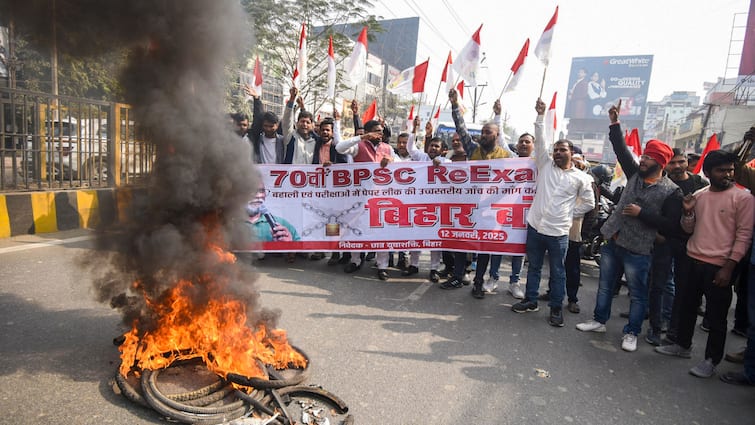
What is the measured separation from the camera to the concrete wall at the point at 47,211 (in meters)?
6.65

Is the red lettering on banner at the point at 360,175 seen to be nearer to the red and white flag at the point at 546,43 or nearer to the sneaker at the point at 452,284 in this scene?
the sneaker at the point at 452,284

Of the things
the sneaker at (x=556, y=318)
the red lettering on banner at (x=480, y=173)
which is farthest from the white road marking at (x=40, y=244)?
the sneaker at (x=556, y=318)

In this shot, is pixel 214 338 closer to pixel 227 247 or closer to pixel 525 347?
pixel 227 247

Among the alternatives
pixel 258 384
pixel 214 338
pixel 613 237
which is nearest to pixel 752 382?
pixel 613 237

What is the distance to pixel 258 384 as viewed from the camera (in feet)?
9.42

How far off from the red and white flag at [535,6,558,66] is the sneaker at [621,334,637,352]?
12.5 feet

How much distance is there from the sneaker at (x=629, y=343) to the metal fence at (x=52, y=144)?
6155 millimetres

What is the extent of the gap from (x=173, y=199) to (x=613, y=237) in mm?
4158

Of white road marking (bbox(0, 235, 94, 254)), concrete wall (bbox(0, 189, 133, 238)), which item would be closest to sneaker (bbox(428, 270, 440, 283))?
concrete wall (bbox(0, 189, 133, 238))

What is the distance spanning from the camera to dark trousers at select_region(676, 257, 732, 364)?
3982 millimetres

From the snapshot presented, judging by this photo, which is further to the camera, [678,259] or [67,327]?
[678,259]

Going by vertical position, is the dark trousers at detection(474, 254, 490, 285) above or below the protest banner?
below

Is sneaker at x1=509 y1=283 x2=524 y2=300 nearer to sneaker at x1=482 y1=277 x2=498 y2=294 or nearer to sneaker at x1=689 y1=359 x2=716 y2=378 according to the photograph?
sneaker at x1=482 y1=277 x2=498 y2=294

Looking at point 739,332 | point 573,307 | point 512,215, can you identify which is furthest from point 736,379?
point 512,215
